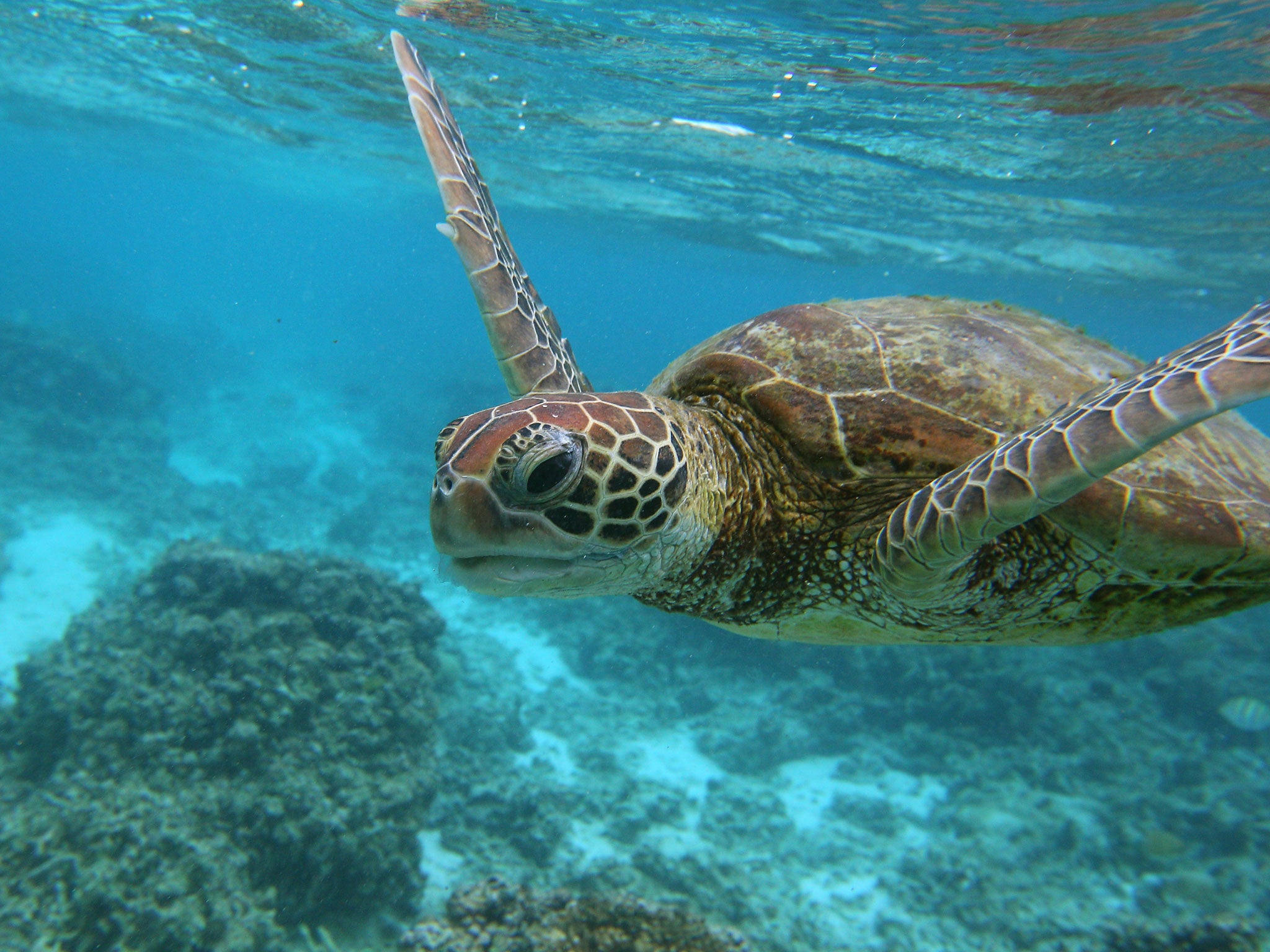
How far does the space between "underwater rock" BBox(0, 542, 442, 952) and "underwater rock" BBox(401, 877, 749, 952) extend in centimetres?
110

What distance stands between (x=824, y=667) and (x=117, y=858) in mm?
7643

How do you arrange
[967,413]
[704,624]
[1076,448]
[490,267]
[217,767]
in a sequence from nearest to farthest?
[1076,448]
[967,413]
[490,267]
[217,767]
[704,624]

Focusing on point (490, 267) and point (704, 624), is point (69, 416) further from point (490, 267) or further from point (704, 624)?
point (490, 267)

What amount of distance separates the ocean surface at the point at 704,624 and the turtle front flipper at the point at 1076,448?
1357mm

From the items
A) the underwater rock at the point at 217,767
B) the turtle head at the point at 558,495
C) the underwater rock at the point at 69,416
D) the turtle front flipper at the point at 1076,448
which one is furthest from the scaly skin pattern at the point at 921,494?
the underwater rock at the point at 69,416

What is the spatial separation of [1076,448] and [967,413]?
0.75m

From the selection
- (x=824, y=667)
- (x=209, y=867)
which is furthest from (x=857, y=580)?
(x=824, y=667)

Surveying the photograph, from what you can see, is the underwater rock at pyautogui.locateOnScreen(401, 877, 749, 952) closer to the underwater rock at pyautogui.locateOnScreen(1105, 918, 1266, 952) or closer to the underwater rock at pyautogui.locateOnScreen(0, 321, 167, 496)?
the underwater rock at pyautogui.locateOnScreen(1105, 918, 1266, 952)

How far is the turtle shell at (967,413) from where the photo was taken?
1912 millimetres

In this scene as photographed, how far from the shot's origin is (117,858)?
374 cm

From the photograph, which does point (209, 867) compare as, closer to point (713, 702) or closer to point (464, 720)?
point (464, 720)

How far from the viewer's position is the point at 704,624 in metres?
9.36

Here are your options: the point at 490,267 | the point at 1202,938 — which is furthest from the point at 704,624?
the point at 490,267

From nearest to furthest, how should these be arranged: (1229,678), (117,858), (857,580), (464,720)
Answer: (857,580)
(117,858)
(464,720)
(1229,678)
